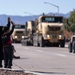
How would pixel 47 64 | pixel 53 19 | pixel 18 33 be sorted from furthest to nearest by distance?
1. pixel 18 33
2. pixel 53 19
3. pixel 47 64

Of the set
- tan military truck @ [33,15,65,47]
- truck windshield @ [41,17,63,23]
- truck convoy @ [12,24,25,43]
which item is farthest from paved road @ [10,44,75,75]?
truck convoy @ [12,24,25,43]

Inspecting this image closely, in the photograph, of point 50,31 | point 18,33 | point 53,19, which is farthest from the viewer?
point 18,33

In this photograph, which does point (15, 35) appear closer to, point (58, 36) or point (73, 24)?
point (73, 24)

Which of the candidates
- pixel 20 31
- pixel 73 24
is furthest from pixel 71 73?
pixel 73 24

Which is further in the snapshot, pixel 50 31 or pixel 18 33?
pixel 18 33

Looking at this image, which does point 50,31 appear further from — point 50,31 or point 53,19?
point 53,19

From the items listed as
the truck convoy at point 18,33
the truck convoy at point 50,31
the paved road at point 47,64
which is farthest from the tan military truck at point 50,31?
the truck convoy at point 18,33

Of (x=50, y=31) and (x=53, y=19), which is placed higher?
(x=53, y=19)

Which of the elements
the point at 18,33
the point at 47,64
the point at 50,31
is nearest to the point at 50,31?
the point at 50,31

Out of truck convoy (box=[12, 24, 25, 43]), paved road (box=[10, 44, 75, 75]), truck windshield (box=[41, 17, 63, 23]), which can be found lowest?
paved road (box=[10, 44, 75, 75])

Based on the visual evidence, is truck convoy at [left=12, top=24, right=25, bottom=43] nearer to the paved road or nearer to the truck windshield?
the truck windshield

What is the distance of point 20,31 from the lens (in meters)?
94.1

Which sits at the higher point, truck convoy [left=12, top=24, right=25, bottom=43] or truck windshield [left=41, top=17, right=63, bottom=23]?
truck windshield [left=41, top=17, right=63, bottom=23]

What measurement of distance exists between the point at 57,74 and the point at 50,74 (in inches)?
11.3
